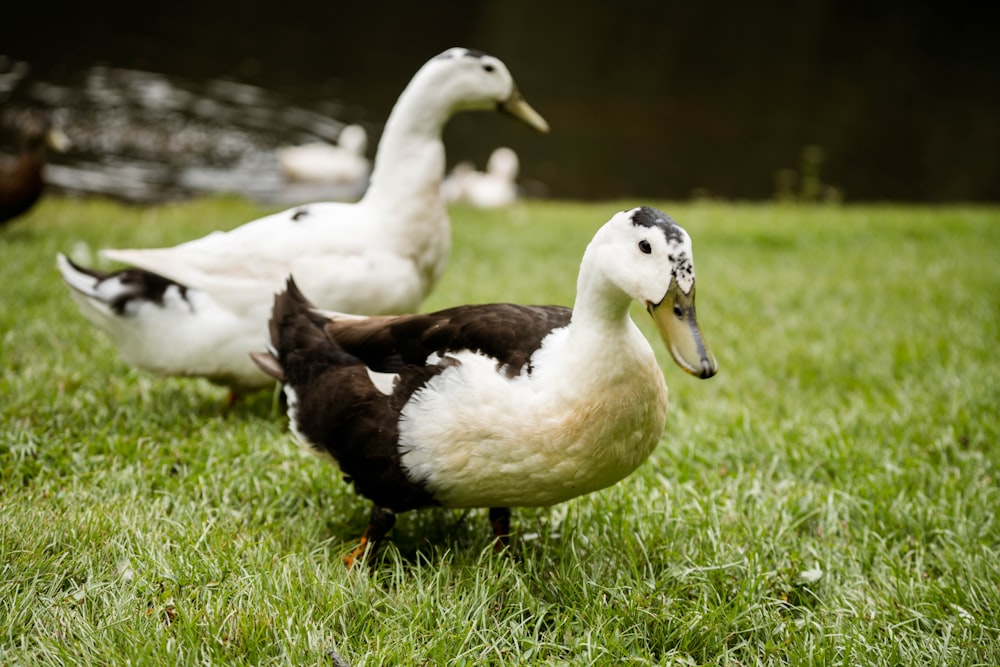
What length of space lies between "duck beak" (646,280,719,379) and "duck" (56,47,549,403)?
1705mm

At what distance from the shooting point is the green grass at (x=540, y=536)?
2.13m

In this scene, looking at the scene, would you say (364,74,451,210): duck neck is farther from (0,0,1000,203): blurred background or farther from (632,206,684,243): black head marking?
(0,0,1000,203): blurred background

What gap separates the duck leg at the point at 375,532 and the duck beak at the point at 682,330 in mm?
1027

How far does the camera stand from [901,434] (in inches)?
144

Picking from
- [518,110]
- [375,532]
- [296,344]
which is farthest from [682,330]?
[518,110]

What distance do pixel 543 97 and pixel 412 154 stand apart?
50.0 ft

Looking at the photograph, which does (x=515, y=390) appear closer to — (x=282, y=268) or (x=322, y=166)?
(x=282, y=268)

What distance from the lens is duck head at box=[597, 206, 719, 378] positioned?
78.7 inches

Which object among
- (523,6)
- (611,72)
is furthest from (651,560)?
(523,6)

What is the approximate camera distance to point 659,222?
6.62ft

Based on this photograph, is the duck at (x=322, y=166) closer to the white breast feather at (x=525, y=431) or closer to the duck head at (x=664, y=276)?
the white breast feather at (x=525, y=431)

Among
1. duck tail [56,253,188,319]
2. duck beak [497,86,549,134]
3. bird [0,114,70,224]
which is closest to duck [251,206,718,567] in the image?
duck tail [56,253,188,319]

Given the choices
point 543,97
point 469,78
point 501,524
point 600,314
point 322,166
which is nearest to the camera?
point 600,314

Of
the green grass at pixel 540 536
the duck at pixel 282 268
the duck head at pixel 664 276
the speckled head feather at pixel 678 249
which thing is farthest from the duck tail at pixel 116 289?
the speckled head feather at pixel 678 249
